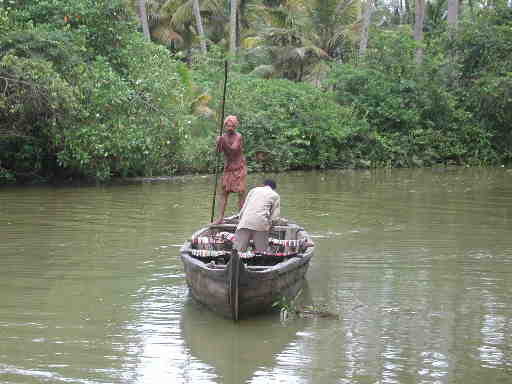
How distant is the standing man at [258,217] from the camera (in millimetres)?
8289

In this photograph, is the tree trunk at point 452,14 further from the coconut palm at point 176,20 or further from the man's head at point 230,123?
the man's head at point 230,123

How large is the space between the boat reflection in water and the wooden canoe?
12 centimetres

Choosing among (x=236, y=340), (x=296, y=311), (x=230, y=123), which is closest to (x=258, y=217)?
(x=296, y=311)

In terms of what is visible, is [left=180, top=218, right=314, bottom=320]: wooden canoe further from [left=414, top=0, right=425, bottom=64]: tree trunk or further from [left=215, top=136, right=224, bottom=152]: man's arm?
[left=414, top=0, right=425, bottom=64]: tree trunk

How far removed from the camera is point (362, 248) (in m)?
11.3

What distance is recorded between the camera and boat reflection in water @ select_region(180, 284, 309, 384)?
247 inches

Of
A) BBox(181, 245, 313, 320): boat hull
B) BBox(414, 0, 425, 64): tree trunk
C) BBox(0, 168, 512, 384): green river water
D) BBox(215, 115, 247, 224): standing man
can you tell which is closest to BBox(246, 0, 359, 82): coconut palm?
BBox(414, 0, 425, 64): tree trunk

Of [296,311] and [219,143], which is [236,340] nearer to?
[296,311]

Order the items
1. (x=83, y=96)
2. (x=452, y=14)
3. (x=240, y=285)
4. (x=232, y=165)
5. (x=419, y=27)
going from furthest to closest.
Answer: (x=452, y=14) → (x=419, y=27) → (x=83, y=96) → (x=232, y=165) → (x=240, y=285)

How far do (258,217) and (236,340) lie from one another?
1.74 metres

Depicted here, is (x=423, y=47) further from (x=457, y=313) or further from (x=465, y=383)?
(x=465, y=383)

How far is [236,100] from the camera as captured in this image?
2328cm

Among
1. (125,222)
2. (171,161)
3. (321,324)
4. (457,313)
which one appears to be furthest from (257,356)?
(171,161)

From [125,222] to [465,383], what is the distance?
8.63m
